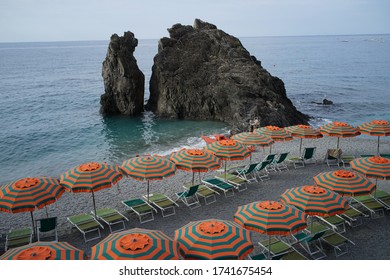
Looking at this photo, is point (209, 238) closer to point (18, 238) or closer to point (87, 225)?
point (87, 225)

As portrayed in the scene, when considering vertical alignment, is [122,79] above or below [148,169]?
above

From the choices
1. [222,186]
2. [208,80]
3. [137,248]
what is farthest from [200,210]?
[208,80]

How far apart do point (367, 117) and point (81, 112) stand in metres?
39.0

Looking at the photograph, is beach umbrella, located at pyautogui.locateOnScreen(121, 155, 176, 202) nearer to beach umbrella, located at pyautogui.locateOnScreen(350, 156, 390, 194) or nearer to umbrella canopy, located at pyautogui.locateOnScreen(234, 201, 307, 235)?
umbrella canopy, located at pyautogui.locateOnScreen(234, 201, 307, 235)

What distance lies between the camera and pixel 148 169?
13.6m

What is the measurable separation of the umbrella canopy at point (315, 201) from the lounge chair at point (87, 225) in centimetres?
663

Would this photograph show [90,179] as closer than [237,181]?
Yes

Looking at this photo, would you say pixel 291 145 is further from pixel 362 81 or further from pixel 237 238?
pixel 362 81

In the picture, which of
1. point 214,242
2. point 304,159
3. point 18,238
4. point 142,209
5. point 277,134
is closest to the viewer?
point 214,242

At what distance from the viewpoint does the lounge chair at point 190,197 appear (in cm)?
1416

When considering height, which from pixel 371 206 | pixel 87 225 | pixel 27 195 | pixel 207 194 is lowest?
pixel 87 225

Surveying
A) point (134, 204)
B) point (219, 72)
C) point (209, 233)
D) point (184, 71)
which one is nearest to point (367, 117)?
point (219, 72)

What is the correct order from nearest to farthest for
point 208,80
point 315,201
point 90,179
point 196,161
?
point 315,201, point 90,179, point 196,161, point 208,80

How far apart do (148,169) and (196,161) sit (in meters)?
2.07
